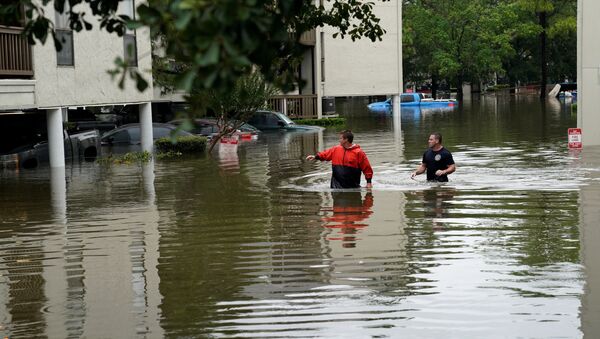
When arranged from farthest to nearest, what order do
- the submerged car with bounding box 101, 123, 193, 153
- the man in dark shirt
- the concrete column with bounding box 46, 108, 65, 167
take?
the submerged car with bounding box 101, 123, 193, 153 < the concrete column with bounding box 46, 108, 65, 167 < the man in dark shirt

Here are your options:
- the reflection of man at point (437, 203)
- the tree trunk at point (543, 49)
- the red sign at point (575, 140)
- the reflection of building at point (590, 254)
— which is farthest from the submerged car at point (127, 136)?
the tree trunk at point (543, 49)

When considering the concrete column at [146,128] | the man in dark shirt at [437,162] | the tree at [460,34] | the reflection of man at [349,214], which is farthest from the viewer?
the tree at [460,34]

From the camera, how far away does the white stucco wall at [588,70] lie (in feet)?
102

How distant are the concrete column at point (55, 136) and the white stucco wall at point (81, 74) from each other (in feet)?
1.14

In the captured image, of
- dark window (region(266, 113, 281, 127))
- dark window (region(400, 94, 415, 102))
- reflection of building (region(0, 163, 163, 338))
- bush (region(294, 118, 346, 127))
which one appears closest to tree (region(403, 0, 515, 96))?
dark window (region(400, 94, 415, 102))

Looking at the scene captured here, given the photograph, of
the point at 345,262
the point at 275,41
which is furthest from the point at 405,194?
the point at 275,41

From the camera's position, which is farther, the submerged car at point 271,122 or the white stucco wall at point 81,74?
the submerged car at point 271,122

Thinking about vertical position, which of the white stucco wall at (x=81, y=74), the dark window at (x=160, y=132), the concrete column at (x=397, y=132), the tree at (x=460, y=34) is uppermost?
the tree at (x=460, y=34)

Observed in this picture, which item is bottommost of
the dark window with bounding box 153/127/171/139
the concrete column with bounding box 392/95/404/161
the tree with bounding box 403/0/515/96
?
the concrete column with bounding box 392/95/404/161

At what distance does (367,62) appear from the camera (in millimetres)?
59844

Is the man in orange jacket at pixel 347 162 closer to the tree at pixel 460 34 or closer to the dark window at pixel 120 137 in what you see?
the dark window at pixel 120 137

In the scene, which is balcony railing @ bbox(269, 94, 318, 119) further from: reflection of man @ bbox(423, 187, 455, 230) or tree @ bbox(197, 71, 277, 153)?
reflection of man @ bbox(423, 187, 455, 230)

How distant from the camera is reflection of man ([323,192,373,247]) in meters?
14.6

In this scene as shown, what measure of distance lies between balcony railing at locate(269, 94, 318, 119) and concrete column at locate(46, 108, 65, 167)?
2850 cm
